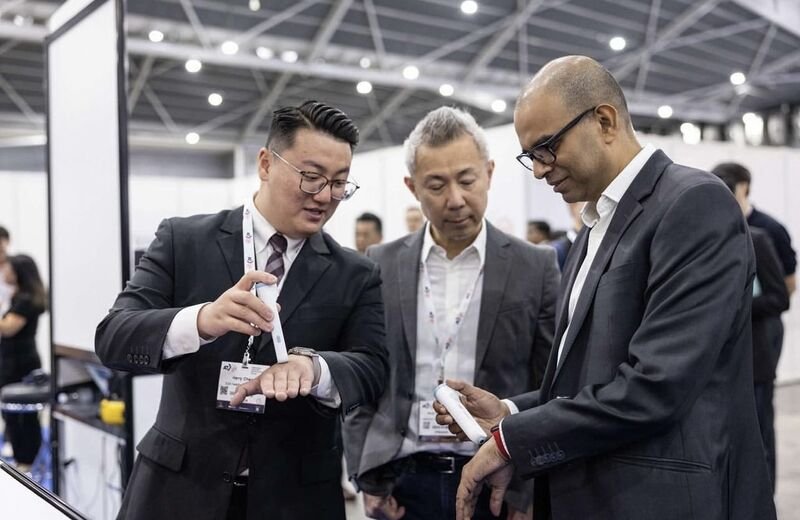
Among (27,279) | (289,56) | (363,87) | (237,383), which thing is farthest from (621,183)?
(363,87)

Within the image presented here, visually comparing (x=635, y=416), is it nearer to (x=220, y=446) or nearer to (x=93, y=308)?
(x=220, y=446)

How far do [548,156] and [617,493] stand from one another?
62cm

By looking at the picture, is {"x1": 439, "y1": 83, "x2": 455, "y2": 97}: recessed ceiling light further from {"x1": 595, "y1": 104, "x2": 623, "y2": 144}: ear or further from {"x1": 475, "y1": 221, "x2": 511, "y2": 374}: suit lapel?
{"x1": 595, "y1": 104, "x2": 623, "y2": 144}: ear

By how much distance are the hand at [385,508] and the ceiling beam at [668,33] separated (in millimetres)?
9690

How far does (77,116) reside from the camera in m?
2.93

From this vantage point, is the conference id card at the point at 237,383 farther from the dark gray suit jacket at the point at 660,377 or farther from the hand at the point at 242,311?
the dark gray suit jacket at the point at 660,377

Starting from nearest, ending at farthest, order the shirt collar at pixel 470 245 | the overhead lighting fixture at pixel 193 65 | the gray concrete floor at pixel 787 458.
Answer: the shirt collar at pixel 470 245
the gray concrete floor at pixel 787 458
the overhead lighting fixture at pixel 193 65

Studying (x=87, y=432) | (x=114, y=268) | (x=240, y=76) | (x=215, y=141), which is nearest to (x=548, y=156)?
(x=114, y=268)

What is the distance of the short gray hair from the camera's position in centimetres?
193

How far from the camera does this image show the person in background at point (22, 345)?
4.83 m

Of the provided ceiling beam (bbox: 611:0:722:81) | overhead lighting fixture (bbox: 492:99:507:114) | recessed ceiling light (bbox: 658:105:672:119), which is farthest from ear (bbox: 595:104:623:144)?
recessed ceiling light (bbox: 658:105:672:119)

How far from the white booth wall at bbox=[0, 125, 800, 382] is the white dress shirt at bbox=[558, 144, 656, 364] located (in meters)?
3.29

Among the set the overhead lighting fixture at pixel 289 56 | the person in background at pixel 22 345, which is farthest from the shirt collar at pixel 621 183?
the overhead lighting fixture at pixel 289 56

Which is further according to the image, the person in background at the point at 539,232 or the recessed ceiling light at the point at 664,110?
the recessed ceiling light at the point at 664,110
